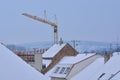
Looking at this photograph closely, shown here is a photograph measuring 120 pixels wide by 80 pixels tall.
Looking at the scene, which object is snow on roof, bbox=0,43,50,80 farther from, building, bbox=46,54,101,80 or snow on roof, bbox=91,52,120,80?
building, bbox=46,54,101,80

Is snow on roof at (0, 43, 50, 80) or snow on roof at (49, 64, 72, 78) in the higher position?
snow on roof at (0, 43, 50, 80)

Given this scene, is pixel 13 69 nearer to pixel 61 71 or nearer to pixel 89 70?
pixel 89 70

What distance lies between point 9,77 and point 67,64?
41707mm

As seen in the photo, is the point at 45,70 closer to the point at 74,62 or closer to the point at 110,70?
the point at 74,62

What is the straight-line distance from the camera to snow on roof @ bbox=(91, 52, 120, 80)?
107 ft

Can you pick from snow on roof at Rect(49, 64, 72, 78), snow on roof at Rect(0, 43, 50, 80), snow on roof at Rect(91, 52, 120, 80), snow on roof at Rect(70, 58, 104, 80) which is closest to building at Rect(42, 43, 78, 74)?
snow on roof at Rect(49, 64, 72, 78)

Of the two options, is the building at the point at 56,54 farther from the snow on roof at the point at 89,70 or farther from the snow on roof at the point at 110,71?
the snow on roof at the point at 110,71

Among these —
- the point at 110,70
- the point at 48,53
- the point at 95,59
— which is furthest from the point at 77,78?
the point at 48,53

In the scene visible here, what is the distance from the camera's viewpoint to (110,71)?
35.2 meters

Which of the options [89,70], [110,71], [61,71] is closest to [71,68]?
[61,71]

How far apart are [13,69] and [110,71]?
98.8ft

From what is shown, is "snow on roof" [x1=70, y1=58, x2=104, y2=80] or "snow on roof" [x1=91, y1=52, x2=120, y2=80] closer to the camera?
"snow on roof" [x1=91, y1=52, x2=120, y2=80]

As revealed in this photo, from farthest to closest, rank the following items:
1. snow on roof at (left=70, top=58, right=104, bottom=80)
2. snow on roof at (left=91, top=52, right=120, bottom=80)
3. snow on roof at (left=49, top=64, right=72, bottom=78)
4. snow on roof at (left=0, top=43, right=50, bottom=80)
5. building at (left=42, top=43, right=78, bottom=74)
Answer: building at (left=42, top=43, right=78, bottom=74), snow on roof at (left=49, top=64, right=72, bottom=78), snow on roof at (left=70, top=58, right=104, bottom=80), snow on roof at (left=91, top=52, right=120, bottom=80), snow on roof at (left=0, top=43, right=50, bottom=80)

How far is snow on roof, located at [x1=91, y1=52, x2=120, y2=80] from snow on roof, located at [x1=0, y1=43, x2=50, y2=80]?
2605 cm
